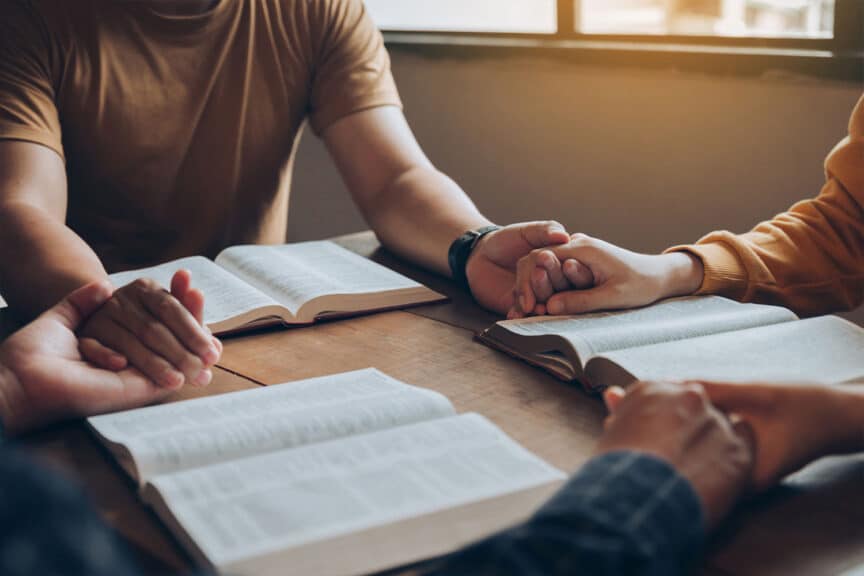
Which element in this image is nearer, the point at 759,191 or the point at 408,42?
the point at 759,191

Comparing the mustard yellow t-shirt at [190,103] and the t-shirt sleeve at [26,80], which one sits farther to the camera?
the mustard yellow t-shirt at [190,103]

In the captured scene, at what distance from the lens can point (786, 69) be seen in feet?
6.78

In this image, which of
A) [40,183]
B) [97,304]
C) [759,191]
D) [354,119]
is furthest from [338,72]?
[759,191]

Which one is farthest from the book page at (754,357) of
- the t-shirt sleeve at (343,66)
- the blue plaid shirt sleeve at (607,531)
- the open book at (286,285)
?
the t-shirt sleeve at (343,66)

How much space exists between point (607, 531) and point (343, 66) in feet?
4.36

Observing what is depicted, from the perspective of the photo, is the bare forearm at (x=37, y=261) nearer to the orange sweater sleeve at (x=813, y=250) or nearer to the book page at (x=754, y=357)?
the book page at (x=754, y=357)

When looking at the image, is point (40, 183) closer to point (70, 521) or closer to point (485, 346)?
point (485, 346)

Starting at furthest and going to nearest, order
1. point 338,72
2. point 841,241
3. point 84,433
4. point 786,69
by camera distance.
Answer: point 786,69, point 338,72, point 841,241, point 84,433

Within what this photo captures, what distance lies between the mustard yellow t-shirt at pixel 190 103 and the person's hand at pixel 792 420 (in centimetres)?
111

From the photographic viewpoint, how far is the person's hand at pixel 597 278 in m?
1.19

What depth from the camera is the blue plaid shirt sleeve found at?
578 millimetres

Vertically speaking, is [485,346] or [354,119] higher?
[354,119]

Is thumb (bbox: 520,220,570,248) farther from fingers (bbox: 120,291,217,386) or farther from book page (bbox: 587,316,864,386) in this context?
fingers (bbox: 120,291,217,386)

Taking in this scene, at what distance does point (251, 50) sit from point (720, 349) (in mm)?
1087
